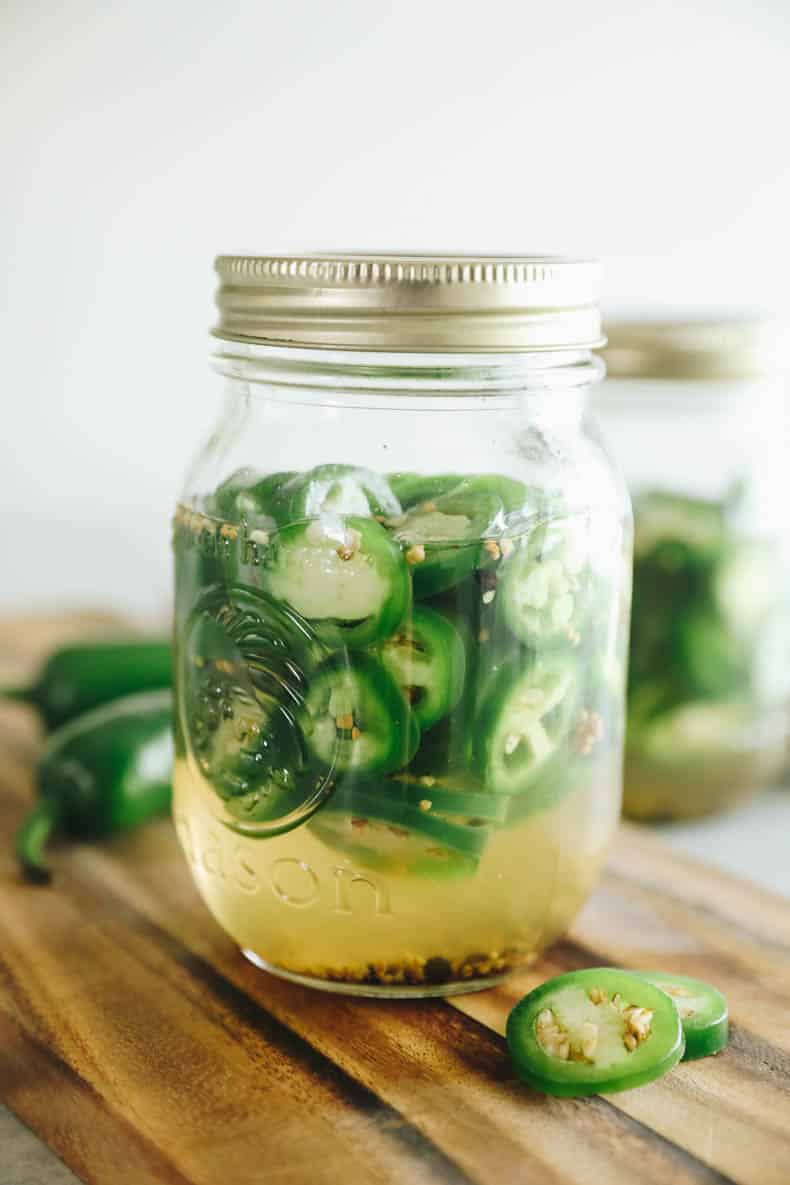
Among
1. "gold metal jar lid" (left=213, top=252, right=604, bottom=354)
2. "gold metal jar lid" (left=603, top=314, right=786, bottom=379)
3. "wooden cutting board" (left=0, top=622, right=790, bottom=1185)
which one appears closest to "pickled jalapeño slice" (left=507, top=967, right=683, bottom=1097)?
"wooden cutting board" (left=0, top=622, right=790, bottom=1185)

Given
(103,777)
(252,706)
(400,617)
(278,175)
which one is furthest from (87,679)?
(278,175)

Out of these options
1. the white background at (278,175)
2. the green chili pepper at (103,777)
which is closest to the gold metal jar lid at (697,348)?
the green chili pepper at (103,777)

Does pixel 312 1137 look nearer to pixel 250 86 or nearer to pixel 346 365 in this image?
pixel 346 365

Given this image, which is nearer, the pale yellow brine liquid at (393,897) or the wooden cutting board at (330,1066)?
the wooden cutting board at (330,1066)

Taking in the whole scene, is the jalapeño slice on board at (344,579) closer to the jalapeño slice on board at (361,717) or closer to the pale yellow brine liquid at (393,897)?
the jalapeño slice on board at (361,717)

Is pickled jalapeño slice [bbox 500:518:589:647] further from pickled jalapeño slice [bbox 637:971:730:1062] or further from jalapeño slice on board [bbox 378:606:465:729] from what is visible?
pickled jalapeño slice [bbox 637:971:730:1062]

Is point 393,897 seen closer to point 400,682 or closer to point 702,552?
point 400,682

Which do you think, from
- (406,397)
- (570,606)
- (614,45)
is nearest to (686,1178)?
(570,606)
